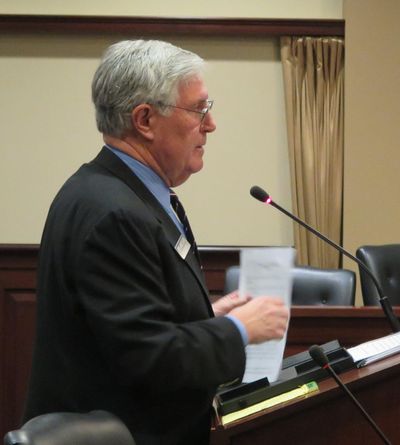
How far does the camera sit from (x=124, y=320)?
1588mm

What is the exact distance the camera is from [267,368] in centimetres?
188

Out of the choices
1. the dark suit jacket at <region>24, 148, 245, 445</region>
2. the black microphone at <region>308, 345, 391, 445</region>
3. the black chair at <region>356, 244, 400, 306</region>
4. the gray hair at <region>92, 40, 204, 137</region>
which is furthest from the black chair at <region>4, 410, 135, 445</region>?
the black chair at <region>356, 244, 400, 306</region>

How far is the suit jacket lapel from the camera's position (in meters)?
1.80

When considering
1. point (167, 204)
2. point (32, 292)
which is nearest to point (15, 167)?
point (32, 292)

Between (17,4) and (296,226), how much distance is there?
7.72 ft

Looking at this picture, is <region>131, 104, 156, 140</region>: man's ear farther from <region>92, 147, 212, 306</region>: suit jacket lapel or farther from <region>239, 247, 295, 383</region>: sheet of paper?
<region>239, 247, 295, 383</region>: sheet of paper

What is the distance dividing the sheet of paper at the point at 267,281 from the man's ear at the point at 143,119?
0.34 meters

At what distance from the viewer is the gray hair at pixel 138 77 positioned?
1.80 m

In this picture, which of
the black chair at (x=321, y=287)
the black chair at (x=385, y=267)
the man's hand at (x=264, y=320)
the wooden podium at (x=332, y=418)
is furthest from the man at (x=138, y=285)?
the black chair at (x=385, y=267)

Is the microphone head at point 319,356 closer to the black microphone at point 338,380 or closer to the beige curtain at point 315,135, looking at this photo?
the black microphone at point 338,380

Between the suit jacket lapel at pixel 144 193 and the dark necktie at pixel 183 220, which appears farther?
the dark necktie at pixel 183 220

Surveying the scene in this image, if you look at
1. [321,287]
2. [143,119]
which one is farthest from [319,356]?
[321,287]

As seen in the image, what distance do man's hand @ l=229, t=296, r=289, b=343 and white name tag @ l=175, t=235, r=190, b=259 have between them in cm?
17

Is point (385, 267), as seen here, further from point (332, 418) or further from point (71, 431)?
point (71, 431)
